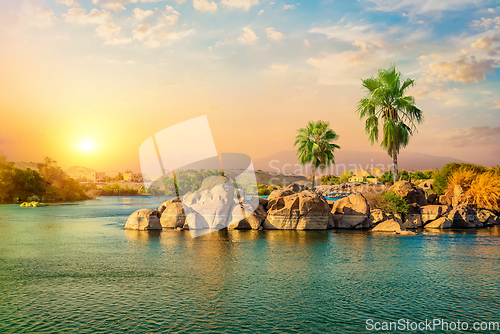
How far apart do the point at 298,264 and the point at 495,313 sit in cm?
914

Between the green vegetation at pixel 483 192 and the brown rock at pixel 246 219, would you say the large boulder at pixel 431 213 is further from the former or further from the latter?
the brown rock at pixel 246 219

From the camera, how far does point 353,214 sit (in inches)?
1331

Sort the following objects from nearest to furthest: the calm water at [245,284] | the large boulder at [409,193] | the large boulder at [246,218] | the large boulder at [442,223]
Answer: the calm water at [245,284] → the large boulder at [442,223] → the large boulder at [246,218] → the large boulder at [409,193]

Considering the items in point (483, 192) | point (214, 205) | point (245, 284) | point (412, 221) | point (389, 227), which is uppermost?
point (483, 192)

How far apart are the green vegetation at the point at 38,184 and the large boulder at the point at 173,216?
76.2 metres

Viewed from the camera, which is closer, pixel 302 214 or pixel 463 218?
pixel 302 214

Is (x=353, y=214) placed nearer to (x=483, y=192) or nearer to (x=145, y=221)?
(x=483, y=192)

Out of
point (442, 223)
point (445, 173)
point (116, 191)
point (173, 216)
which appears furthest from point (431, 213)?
point (116, 191)

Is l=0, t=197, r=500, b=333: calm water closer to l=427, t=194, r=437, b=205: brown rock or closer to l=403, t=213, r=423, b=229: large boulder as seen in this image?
l=403, t=213, r=423, b=229: large boulder

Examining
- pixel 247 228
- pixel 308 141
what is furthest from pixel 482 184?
pixel 247 228

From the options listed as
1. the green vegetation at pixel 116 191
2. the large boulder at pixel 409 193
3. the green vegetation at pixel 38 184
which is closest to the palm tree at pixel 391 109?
the large boulder at pixel 409 193

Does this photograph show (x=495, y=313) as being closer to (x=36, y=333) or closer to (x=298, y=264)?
(x=298, y=264)

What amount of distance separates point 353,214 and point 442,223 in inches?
322

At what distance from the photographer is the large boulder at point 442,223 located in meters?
32.5
